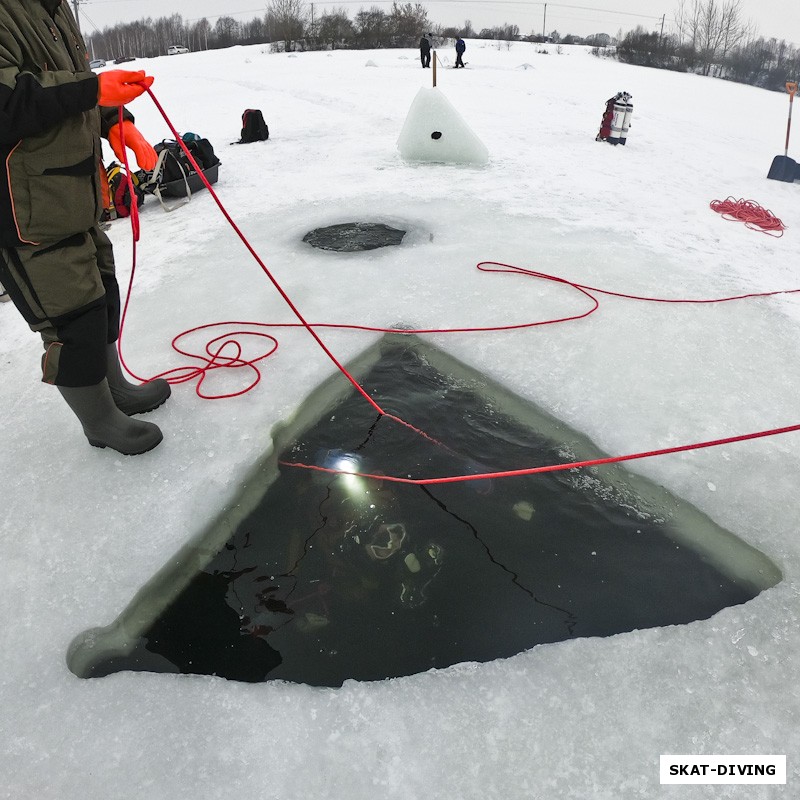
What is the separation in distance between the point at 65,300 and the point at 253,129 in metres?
5.74

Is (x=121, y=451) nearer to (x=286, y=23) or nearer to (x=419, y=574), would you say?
(x=419, y=574)

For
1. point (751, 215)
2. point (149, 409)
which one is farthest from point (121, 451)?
point (751, 215)

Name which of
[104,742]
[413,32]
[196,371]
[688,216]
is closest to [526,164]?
[688,216]

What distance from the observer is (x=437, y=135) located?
205 inches

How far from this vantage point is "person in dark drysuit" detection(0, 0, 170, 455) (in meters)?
1.33

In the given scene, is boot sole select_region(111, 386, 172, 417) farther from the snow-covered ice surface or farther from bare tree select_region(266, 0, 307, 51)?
bare tree select_region(266, 0, 307, 51)

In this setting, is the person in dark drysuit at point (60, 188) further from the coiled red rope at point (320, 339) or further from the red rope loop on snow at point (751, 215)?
the red rope loop on snow at point (751, 215)

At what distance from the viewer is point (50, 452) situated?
6.35ft

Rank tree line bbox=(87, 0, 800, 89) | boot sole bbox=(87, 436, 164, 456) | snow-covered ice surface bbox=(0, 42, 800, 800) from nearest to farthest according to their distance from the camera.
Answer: snow-covered ice surface bbox=(0, 42, 800, 800), boot sole bbox=(87, 436, 164, 456), tree line bbox=(87, 0, 800, 89)

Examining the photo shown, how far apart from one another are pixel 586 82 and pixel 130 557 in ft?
49.7

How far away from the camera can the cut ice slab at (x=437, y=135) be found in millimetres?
5102

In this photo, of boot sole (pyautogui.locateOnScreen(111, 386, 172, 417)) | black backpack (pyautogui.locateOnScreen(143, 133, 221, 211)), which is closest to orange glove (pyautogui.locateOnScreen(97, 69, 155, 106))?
boot sole (pyautogui.locateOnScreen(111, 386, 172, 417))

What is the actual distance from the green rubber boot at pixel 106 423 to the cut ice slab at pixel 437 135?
168 inches

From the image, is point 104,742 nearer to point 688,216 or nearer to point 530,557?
point 530,557
